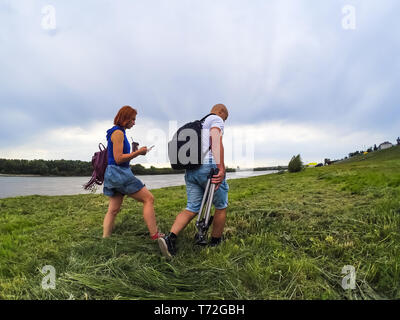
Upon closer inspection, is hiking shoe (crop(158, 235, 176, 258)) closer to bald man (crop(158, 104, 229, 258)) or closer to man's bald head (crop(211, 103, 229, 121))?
bald man (crop(158, 104, 229, 258))

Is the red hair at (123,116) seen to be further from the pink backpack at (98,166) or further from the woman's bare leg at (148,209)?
the woman's bare leg at (148,209)

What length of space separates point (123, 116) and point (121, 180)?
2.84 feet

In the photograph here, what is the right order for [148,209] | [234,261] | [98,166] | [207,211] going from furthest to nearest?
[98,166] → [148,209] → [207,211] → [234,261]

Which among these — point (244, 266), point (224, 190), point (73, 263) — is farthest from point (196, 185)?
point (73, 263)

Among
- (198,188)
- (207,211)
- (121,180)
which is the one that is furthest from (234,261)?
(121,180)

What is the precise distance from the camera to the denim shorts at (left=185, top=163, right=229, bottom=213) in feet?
10.4

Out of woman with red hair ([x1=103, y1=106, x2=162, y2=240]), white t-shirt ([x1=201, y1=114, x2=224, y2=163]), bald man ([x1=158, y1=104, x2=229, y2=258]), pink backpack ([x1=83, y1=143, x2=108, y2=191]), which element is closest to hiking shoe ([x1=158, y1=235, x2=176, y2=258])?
bald man ([x1=158, y1=104, x2=229, y2=258])

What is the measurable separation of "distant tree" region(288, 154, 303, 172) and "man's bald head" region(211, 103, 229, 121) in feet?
86.7

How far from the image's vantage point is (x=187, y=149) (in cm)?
313

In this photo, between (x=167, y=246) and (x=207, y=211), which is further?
(x=207, y=211)

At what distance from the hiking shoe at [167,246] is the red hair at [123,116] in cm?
162

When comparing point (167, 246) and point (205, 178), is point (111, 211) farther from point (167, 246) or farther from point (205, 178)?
point (205, 178)

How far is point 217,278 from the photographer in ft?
8.25
